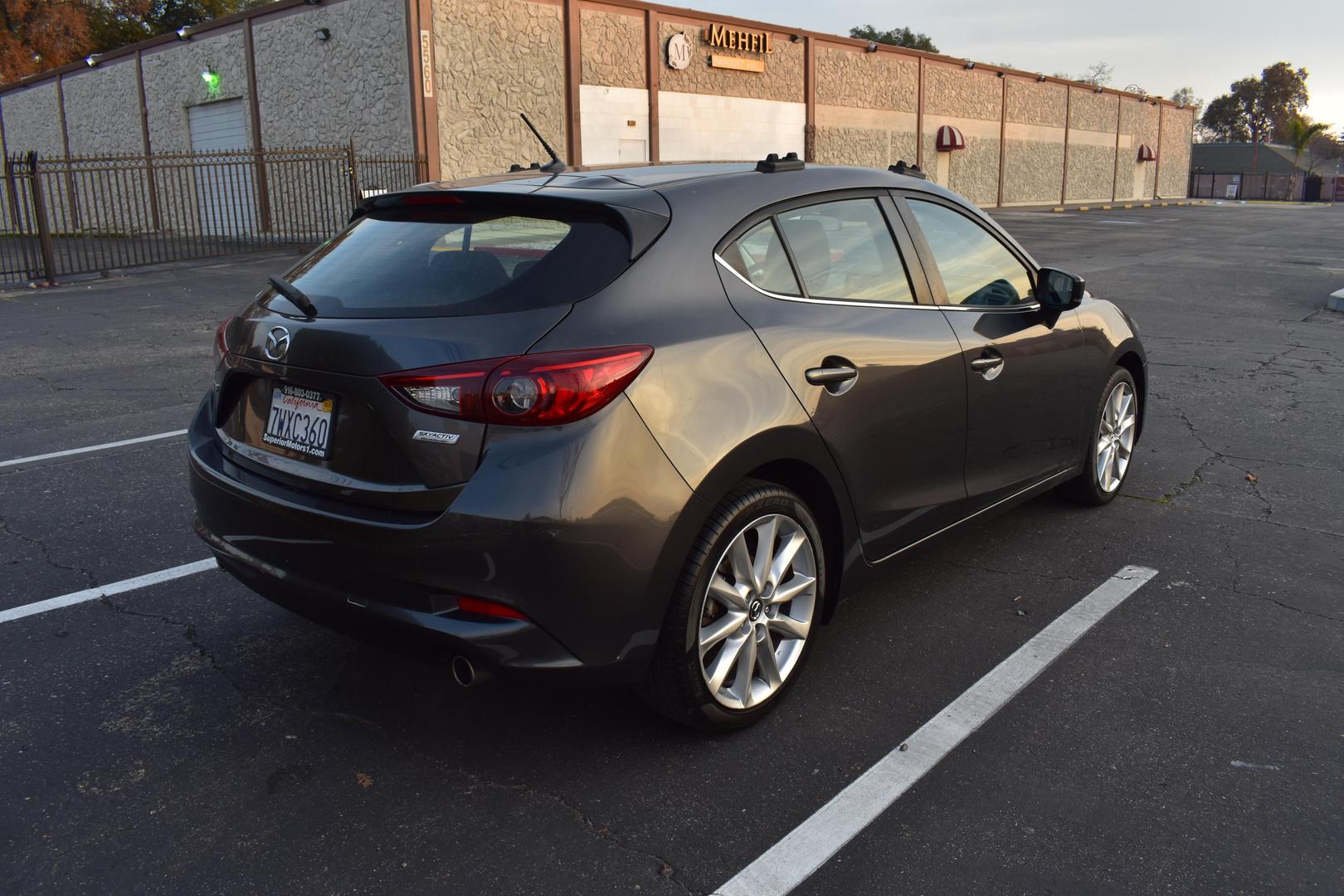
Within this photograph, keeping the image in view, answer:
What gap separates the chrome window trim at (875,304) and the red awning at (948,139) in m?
35.8

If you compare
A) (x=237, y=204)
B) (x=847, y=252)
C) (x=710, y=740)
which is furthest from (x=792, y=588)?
(x=237, y=204)

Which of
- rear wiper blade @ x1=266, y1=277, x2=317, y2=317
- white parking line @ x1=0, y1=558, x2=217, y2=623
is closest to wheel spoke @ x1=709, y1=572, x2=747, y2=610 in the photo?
rear wiper blade @ x1=266, y1=277, x2=317, y2=317

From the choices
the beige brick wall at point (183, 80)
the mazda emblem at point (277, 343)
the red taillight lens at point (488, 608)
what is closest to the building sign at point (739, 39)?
the beige brick wall at point (183, 80)

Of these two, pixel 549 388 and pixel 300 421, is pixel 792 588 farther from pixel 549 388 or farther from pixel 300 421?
pixel 300 421

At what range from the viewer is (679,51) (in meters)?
26.9

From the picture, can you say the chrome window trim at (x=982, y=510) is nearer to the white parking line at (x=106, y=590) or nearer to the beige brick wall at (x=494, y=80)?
the white parking line at (x=106, y=590)

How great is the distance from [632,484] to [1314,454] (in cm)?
552

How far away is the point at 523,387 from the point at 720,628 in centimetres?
95

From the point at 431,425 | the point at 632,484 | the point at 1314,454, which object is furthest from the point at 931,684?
the point at 1314,454

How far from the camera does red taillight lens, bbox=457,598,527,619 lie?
2717 mm

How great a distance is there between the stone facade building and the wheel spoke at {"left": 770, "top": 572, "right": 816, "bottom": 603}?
13.3 m

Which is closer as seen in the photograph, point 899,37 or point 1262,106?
point 899,37

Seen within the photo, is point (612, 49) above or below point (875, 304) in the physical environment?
above

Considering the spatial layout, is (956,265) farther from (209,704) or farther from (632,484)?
(209,704)
